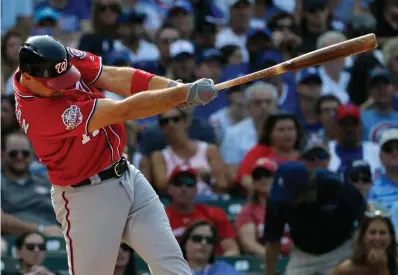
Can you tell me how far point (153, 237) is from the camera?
491 cm

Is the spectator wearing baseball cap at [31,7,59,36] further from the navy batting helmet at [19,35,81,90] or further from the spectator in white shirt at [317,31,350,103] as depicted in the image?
the navy batting helmet at [19,35,81,90]

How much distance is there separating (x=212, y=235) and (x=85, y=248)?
196 cm

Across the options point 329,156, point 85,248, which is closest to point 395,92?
point 329,156

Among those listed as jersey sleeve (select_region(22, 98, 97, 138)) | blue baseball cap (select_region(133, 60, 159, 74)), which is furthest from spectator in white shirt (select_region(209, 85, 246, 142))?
jersey sleeve (select_region(22, 98, 97, 138))

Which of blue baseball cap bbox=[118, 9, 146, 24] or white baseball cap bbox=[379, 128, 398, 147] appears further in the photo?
blue baseball cap bbox=[118, 9, 146, 24]

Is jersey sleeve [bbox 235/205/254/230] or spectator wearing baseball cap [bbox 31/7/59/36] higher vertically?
spectator wearing baseball cap [bbox 31/7/59/36]

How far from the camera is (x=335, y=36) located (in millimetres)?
9367

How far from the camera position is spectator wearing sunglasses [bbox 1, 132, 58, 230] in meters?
7.87

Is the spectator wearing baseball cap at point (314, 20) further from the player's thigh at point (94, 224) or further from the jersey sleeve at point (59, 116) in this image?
the jersey sleeve at point (59, 116)

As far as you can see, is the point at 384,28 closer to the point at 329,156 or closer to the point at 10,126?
the point at 329,156

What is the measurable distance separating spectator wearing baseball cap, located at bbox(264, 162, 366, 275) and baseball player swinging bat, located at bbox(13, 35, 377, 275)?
1.97m

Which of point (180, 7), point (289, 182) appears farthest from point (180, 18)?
point (289, 182)

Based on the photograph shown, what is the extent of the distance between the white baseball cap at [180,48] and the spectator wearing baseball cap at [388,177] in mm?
2496

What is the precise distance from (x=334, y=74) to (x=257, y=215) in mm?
2384
